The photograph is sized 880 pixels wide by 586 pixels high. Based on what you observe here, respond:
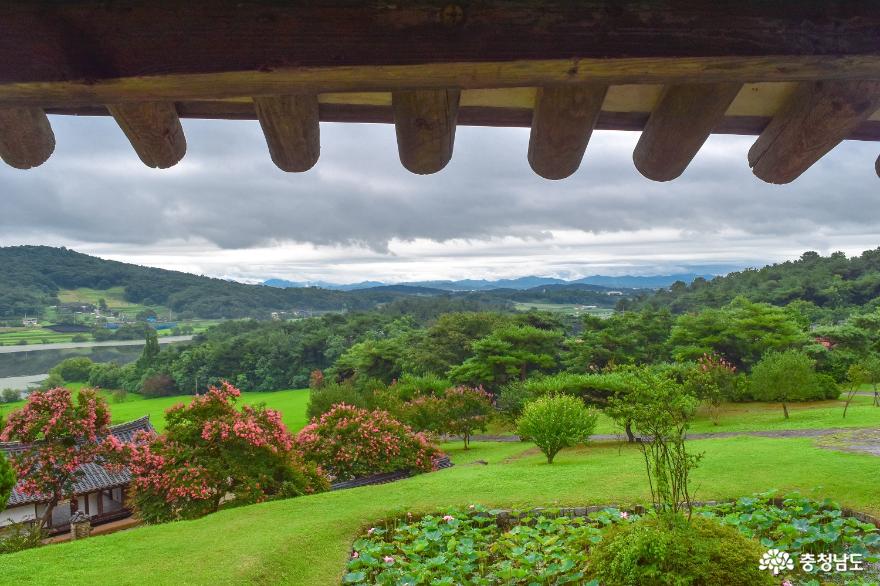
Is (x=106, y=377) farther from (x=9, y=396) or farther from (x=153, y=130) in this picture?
(x=153, y=130)

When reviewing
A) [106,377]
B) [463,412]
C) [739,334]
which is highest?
[739,334]

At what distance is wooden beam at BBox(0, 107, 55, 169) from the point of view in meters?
1.27

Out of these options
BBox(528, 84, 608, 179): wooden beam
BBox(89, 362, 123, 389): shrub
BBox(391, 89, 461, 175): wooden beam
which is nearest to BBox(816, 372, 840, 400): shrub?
BBox(528, 84, 608, 179): wooden beam

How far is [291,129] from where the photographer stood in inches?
51.7

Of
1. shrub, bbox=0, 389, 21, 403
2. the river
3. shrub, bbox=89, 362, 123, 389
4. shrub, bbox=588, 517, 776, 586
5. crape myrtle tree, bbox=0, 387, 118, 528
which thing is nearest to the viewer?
shrub, bbox=588, 517, 776, 586

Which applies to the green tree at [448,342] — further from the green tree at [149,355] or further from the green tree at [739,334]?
the green tree at [149,355]

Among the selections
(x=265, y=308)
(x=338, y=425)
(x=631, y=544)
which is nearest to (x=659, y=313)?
(x=338, y=425)

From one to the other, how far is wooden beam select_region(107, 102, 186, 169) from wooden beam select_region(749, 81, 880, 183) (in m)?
1.51

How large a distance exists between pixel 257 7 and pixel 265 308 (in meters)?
79.2

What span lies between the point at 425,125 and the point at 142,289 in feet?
264

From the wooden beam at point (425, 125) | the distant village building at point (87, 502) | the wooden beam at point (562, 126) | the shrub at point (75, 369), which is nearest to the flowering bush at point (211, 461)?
the distant village building at point (87, 502)

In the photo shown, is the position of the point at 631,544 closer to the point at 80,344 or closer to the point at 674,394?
the point at 674,394

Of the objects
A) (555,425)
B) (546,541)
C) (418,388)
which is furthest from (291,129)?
(418,388)

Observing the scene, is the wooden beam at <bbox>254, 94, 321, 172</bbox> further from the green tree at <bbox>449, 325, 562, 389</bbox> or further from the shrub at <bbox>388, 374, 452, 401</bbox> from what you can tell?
the green tree at <bbox>449, 325, 562, 389</bbox>
